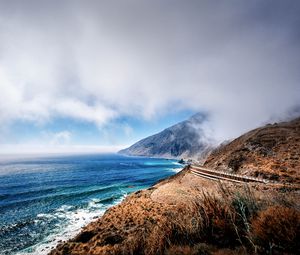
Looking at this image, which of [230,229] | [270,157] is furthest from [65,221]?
[270,157]

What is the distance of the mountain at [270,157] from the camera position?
27.3 m

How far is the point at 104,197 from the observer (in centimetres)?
3516

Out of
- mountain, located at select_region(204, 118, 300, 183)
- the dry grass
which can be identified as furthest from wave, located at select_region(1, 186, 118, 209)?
the dry grass

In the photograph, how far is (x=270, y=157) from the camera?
35500mm

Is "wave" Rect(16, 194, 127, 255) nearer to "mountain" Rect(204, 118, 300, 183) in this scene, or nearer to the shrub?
the shrub

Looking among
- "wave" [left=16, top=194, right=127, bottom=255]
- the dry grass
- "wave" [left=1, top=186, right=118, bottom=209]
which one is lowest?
"wave" [left=16, top=194, right=127, bottom=255]

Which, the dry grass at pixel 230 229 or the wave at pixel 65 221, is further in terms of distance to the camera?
the wave at pixel 65 221

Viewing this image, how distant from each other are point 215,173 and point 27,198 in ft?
110

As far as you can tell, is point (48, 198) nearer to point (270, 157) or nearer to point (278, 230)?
point (278, 230)

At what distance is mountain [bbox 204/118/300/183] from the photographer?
1073 inches

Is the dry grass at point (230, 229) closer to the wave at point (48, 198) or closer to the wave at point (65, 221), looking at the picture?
the wave at point (65, 221)

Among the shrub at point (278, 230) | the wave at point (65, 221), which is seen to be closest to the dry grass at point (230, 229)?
the shrub at point (278, 230)

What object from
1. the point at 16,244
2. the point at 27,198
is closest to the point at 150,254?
the point at 16,244

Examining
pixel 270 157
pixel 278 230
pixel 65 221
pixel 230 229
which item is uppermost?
pixel 270 157
